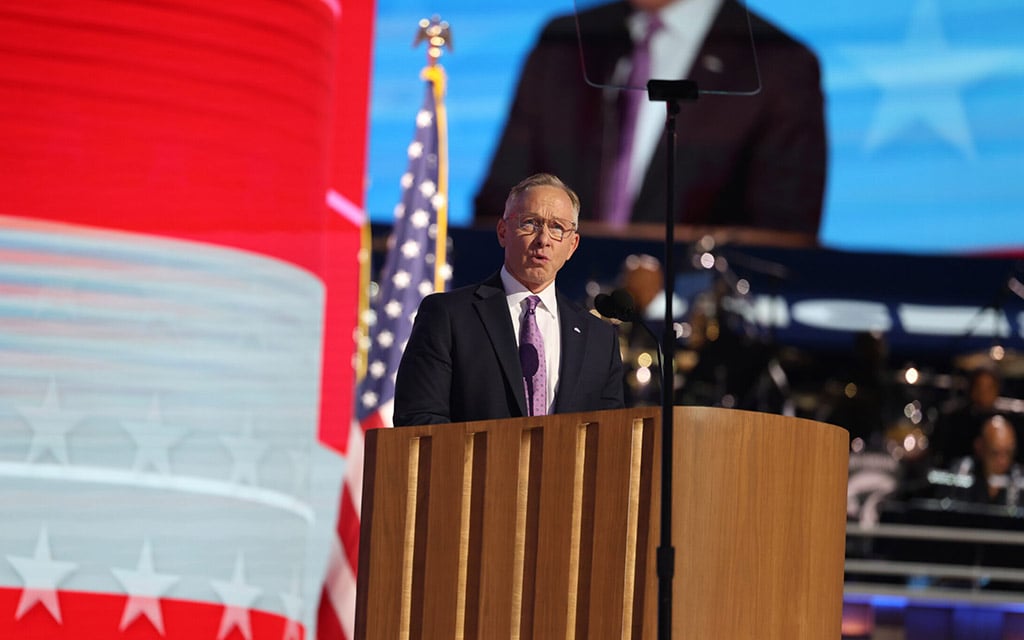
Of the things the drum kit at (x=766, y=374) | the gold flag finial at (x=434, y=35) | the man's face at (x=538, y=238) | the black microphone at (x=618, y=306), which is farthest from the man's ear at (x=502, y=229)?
the drum kit at (x=766, y=374)

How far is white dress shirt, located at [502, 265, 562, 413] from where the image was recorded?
3148 millimetres

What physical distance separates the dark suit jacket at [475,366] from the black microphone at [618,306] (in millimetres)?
177

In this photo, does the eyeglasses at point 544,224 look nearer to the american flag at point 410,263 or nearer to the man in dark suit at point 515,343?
the man in dark suit at point 515,343

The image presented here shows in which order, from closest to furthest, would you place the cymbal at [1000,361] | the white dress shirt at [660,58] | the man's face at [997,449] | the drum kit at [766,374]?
1. the man's face at [997,449]
2. the drum kit at [766,374]
3. the cymbal at [1000,361]
4. the white dress shirt at [660,58]

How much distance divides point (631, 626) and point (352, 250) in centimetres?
413

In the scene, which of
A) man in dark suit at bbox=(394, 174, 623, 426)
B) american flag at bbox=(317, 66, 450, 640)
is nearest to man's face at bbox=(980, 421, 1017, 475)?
american flag at bbox=(317, 66, 450, 640)

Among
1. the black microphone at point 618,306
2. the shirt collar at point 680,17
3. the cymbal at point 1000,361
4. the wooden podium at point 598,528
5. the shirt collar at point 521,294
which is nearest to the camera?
the wooden podium at point 598,528

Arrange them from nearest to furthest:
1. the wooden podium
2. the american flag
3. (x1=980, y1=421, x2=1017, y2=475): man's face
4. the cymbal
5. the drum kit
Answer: the wooden podium, the american flag, (x1=980, y1=421, x2=1017, y2=475): man's face, the drum kit, the cymbal

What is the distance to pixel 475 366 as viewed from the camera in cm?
307

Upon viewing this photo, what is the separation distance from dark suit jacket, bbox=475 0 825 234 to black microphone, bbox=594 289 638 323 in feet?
26.5

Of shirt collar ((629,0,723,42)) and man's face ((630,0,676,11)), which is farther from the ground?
man's face ((630,0,676,11))

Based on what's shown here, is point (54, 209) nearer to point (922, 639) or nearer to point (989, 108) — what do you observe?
point (922, 639)

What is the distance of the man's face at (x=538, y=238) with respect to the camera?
3072 millimetres

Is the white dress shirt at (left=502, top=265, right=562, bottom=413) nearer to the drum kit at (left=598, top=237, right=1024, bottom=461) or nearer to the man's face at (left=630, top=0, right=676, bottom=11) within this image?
the drum kit at (left=598, top=237, right=1024, bottom=461)
